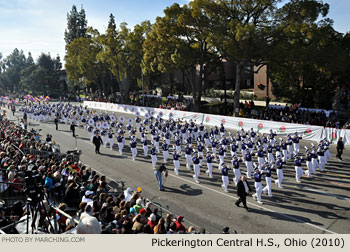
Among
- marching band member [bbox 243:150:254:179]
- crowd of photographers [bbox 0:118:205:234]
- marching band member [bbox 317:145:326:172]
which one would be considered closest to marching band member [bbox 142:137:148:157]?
crowd of photographers [bbox 0:118:205:234]

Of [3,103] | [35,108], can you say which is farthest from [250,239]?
[3,103]

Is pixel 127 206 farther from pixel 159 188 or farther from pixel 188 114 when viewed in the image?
pixel 188 114

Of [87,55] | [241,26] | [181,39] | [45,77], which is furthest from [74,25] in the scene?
[241,26]

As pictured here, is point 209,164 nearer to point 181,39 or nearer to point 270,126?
point 270,126

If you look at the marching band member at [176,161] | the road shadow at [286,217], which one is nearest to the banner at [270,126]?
the marching band member at [176,161]

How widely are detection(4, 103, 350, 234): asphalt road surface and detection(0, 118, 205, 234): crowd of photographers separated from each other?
2.11m

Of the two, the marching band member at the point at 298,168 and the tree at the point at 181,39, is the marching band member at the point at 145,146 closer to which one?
the marching band member at the point at 298,168

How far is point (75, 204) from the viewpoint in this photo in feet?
30.6

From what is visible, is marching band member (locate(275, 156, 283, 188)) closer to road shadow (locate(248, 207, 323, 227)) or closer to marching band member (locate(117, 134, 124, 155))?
road shadow (locate(248, 207, 323, 227))

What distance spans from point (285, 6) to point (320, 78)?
986 cm

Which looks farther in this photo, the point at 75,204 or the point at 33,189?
the point at 75,204

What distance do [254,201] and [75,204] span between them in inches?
284

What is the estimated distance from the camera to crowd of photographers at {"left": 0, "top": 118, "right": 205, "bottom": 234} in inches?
247

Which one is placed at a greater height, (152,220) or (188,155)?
(188,155)
